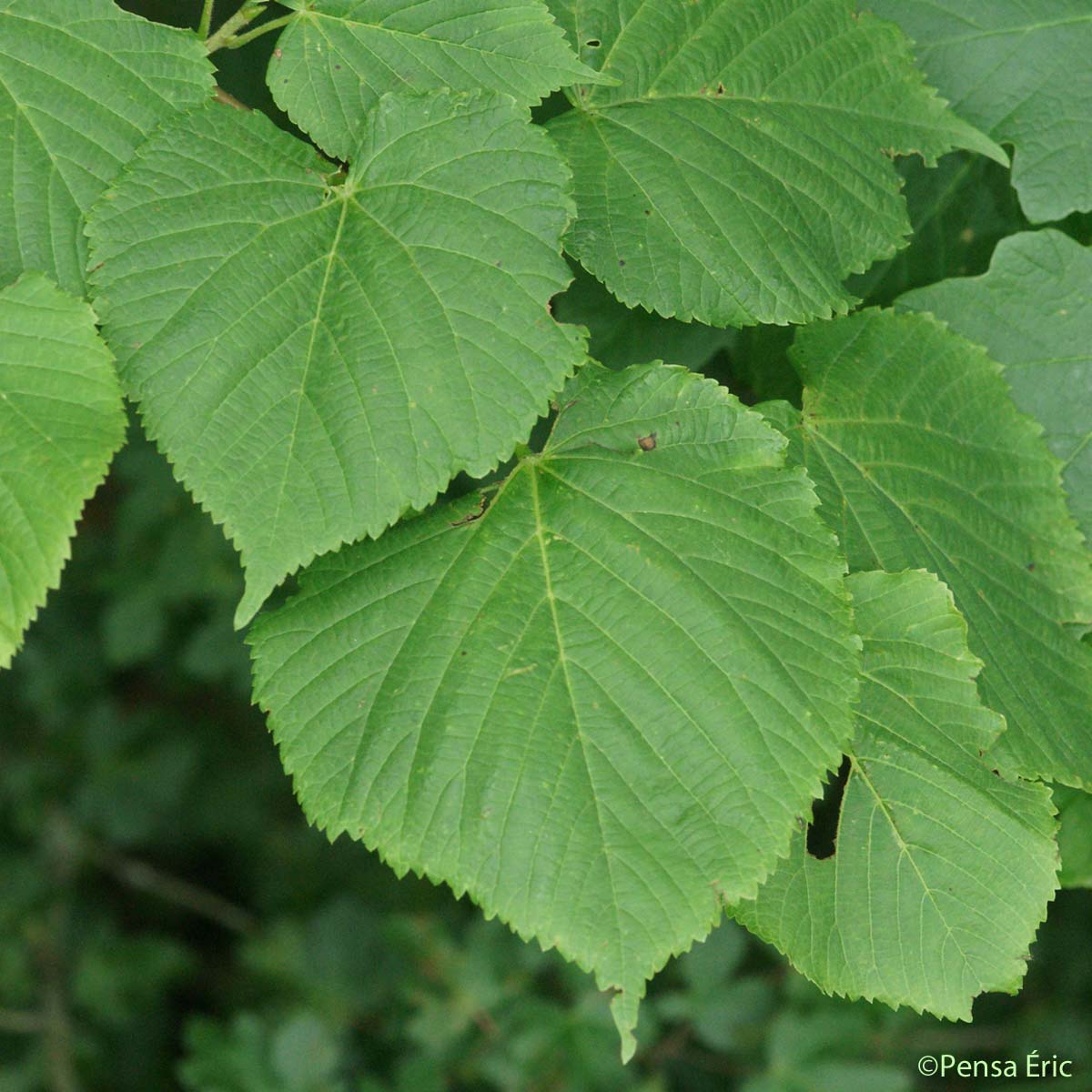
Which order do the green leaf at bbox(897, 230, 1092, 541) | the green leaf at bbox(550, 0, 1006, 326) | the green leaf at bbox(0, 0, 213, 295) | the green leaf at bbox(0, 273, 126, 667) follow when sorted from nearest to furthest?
the green leaf at bbox(0, 273, 126, 667) → the green leaf at bbox(0, 0, 213, 295) → the green leaf at bbox(550, 0, 1006, 326) → the green leaf at bbox(897, 230, 1092, 541)

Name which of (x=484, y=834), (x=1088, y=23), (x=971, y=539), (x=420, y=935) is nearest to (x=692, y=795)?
(x=484, y=834)

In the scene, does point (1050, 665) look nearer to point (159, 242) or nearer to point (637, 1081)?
point (159, 242)

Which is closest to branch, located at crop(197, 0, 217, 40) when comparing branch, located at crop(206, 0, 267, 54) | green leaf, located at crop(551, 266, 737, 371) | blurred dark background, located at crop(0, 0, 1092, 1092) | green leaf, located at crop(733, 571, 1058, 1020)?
branch, located at crop(206, 0, 267, 54)

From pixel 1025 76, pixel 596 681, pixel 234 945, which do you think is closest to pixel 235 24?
pixel 596 681

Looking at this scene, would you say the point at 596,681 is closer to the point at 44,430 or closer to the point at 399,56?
the point at 44,430

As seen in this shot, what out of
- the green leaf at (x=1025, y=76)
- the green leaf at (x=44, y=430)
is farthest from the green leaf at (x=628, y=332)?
the green leaf at (x=44, y=430)

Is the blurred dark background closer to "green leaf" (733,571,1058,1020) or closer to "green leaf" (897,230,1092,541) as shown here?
"green leaf" (897,230,1092,541)

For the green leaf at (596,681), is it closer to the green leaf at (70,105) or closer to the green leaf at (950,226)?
the green leaf at (70,105)
